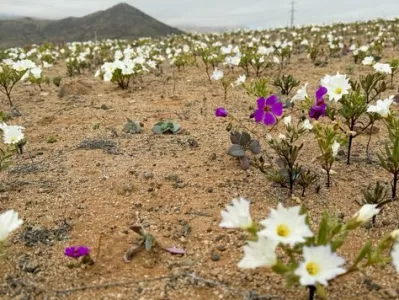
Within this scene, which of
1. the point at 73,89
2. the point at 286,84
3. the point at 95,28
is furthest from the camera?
the point at 95,28

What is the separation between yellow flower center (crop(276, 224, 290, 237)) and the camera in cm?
158

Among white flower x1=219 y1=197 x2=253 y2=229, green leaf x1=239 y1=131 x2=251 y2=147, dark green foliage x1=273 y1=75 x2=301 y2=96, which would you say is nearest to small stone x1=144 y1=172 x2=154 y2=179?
green leaf x1=239 y1=131 x2=251 y2=147

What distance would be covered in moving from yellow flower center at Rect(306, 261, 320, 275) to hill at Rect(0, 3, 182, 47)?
42.1m

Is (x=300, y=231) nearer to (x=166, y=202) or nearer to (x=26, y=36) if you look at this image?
(x=166, y=202)

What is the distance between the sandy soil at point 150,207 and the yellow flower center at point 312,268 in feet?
1.62

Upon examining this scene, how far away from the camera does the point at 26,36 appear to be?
158 ft

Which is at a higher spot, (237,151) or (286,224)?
(286,224)

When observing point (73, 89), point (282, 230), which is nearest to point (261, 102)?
point (282, 230)

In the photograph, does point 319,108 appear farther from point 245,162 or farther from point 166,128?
point 166,128

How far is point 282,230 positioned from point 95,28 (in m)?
48.1

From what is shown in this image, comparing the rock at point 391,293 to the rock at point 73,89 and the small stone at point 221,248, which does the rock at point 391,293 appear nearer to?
the small stone at point 221,248

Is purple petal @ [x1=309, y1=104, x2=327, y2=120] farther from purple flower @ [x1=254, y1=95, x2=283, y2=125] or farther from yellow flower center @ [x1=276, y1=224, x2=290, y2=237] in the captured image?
yellow flower center @ [x1=276, y1=224, x2=290, y2=237]

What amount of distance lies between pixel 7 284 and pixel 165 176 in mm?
1353

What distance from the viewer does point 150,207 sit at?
2801 millimetres
